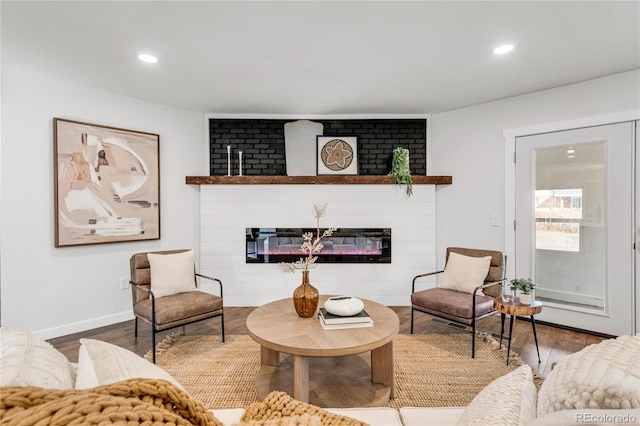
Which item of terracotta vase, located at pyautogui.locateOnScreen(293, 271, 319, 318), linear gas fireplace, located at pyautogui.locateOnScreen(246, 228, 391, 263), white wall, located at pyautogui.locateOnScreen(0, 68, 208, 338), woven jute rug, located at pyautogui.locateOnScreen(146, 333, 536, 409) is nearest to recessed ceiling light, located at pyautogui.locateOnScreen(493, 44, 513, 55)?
linear gas fireplace, located at pyautogui.locateOnScreen(246, 228, 391, 263)

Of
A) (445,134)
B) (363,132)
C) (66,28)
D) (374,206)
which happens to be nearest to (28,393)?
(66,28)

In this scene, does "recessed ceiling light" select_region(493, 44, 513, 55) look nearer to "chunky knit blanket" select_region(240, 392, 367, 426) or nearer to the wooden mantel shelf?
the wooden mantel shelf

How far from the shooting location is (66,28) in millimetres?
2203

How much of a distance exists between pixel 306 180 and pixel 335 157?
0.56 meters

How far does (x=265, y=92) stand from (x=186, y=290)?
2.17 m

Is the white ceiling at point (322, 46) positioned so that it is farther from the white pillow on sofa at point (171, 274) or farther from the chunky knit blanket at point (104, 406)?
the chunky knit blanket at point (104, 406)

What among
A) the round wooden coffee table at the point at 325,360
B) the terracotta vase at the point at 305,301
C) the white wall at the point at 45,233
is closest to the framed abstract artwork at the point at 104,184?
the white wall at the point at 45,233

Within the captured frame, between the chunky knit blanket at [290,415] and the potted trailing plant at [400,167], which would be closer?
the chunky knit blanket at [290,415]

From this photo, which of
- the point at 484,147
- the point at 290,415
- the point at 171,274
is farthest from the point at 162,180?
the point at 484,147

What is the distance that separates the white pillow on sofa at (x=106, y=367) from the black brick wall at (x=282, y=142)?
3.52 meters

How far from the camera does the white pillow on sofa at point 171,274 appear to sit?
115 inches

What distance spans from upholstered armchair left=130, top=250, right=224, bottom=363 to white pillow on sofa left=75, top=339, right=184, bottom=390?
186 centimetres

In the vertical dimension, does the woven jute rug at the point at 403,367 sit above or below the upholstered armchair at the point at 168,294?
below

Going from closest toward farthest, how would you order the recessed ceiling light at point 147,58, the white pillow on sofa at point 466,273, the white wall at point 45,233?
1. the recessed ceiling light at point 147,58
2. the white wall at point 45,233
3. the white pillow on sofa at point 466,273
